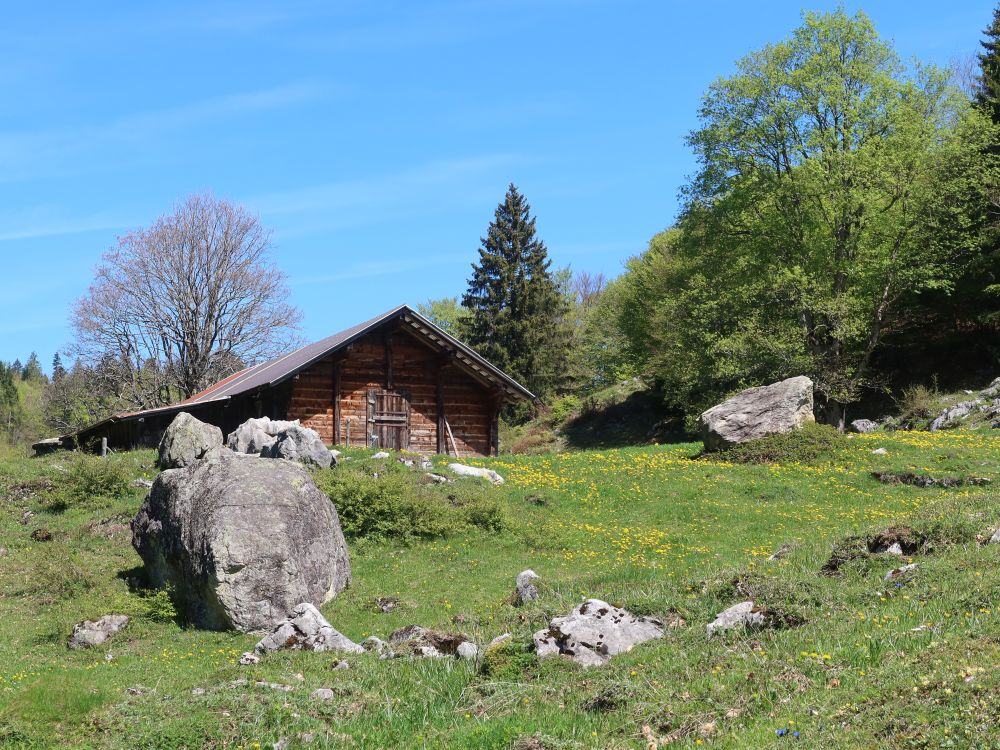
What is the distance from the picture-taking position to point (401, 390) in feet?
130

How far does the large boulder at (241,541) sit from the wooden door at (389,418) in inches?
723

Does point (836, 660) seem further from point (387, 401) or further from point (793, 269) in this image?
point (793, 269)

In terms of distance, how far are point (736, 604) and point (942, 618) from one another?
8.92 ft

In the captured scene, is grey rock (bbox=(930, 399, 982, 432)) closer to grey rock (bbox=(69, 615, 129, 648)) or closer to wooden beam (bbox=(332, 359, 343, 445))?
wooden beam (bbox=(332, 359, 343, 445))

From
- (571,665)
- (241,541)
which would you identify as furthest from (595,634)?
(241,541)

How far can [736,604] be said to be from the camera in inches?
477

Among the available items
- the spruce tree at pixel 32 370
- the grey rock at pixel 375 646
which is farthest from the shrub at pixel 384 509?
the spruce tree at pixel 32 370

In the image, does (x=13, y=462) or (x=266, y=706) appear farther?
(x=13, y=462)

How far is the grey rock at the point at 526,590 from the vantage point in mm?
15878

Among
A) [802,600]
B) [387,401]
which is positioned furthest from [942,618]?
[387,401]

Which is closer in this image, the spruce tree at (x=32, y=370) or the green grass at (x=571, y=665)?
the green grass at (x=571, y=665)

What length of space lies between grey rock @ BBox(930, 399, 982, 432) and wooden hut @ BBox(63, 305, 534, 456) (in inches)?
652

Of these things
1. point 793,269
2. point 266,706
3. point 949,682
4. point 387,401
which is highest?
point 793,269

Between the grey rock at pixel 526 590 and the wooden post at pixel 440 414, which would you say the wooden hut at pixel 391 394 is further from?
the grey rock at pixel 526 590
